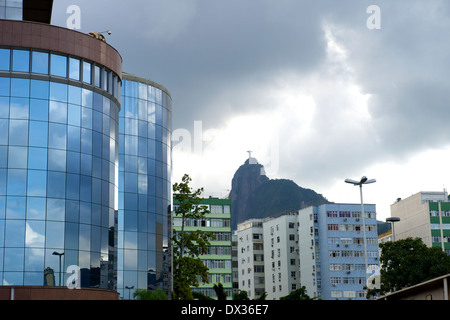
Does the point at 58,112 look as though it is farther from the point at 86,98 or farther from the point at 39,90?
the point at 86,98

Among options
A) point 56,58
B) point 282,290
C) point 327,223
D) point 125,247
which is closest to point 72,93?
point 56,58

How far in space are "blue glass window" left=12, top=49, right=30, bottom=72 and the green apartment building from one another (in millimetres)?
71464

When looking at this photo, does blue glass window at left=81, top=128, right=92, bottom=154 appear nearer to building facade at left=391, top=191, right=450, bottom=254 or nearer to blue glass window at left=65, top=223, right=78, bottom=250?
blue glass window at left=65, top=223, right=78, bottom=250

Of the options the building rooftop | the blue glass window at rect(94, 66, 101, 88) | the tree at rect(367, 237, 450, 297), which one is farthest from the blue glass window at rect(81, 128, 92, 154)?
the tree at rect(367, 237, 450, 297)

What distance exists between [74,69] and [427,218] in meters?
102

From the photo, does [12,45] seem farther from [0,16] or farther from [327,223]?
[327,223]

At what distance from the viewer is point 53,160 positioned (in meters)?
49.4

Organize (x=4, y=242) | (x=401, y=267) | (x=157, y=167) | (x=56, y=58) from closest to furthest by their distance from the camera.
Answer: (x=4, y=242), (x=56, y=58), (x=157, y=167), (x=401, y=267)

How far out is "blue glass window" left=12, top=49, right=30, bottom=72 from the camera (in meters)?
50.0

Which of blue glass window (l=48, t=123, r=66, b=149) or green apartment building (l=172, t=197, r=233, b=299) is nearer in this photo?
blue glass window (l=48, t=123, r=66, b=149)

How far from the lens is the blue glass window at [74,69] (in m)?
52.0

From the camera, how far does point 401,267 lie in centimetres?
7506

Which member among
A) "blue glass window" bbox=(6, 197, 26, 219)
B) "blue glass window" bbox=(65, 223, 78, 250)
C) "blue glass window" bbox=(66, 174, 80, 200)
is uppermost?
"blue glass window" bbox=(66, 174, 80, 200)
